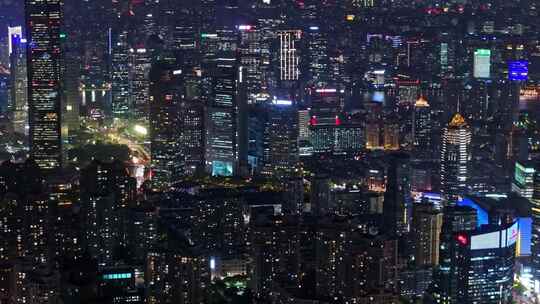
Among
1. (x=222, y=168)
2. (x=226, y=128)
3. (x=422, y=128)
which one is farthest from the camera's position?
(x=422, y=128)

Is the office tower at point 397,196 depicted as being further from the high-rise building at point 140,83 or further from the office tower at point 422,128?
the high-rise building at point 140,83

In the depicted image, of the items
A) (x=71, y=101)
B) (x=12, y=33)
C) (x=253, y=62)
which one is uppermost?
(x=12, y=33)

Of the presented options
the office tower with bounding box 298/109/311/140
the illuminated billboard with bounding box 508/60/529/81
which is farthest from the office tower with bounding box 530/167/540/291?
the illuminated billboard with bounding box 508/60/529/81

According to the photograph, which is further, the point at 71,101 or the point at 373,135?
the point at 373,135

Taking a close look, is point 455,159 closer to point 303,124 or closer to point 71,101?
point 303,124

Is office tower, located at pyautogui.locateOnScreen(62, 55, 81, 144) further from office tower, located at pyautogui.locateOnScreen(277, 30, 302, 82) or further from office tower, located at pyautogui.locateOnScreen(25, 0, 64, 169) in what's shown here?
office tower, located at pyautogui.locateOnScreen(277, 30, 302, 82)

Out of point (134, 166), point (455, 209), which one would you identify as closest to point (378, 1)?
point (134, 166)

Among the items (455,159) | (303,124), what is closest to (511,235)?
(455,159)

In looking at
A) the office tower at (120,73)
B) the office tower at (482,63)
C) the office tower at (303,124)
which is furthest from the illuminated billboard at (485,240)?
the office tower at (482,63)
